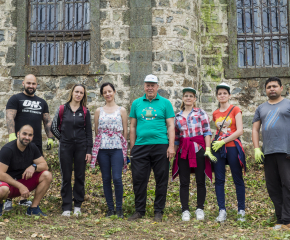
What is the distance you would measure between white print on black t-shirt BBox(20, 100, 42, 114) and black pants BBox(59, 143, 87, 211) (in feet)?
2.38

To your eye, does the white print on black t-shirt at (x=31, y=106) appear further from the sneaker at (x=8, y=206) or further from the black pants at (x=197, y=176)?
the black pants at (x=197, y=176)

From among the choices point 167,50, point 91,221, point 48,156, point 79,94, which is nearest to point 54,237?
point 91,221

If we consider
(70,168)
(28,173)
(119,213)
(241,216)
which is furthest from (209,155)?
(28,173)

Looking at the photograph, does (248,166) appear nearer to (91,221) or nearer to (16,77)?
(91,221)

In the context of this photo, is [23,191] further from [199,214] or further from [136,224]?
[199,214]

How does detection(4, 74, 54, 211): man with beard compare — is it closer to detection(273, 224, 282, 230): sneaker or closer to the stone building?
the stone building

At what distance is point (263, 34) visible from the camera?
28.1 feet

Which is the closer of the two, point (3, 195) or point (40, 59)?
point (3, 195)

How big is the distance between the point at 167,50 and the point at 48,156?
3623 mm

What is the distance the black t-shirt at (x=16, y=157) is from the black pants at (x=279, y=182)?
3347 mm

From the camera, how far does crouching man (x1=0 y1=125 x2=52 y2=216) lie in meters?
4.72

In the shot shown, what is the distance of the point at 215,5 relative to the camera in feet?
28.0

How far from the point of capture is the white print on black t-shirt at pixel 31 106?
5.27 metres

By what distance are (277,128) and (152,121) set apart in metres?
1.71
